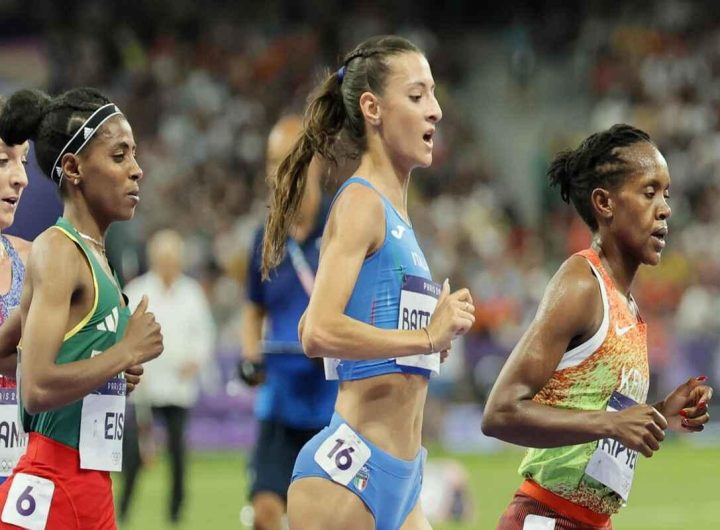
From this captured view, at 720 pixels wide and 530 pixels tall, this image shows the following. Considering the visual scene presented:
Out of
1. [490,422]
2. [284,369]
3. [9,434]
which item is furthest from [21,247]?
[284,369]

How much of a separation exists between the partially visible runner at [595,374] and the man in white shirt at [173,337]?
7574 millimetres

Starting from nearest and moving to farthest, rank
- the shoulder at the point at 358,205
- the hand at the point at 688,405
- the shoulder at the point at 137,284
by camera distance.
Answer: the hand at the point at 688,405 → the shoulder at the point at 358,205 → the shoulder at the point at 137,284

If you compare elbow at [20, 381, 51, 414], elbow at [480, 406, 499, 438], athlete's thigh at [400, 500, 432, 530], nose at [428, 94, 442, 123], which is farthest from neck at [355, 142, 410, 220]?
elbow at [20, 381, 51, 414]

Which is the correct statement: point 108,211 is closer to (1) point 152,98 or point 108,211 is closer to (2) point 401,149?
(2) point 401,149

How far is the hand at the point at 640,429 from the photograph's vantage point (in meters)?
4.29

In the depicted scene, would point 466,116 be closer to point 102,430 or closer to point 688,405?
point 688,405

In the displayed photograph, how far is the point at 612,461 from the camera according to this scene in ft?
15.0

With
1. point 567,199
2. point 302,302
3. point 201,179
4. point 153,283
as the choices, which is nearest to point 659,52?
point 201,179

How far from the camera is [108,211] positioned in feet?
15.1

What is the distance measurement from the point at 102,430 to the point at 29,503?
0.33 metres

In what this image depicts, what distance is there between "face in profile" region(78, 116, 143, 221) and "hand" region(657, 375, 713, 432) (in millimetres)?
1929

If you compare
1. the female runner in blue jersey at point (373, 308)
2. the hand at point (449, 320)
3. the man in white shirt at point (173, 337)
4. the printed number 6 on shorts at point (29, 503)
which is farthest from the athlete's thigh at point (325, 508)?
the man in white shirt at point (173, 337)

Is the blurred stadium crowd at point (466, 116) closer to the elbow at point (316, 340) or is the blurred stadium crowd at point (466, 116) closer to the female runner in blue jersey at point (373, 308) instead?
the female runner in blue jersey at point (373, 308)

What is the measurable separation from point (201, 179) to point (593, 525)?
17.1 metres
